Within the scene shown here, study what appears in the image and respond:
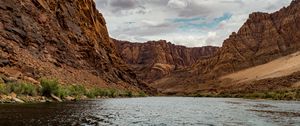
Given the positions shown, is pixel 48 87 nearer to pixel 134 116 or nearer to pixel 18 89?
pixel 18 89

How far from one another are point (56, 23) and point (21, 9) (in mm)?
18147

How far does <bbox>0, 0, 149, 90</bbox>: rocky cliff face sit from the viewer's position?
9931cm

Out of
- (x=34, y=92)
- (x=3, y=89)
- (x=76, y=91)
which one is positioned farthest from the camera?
(x=76, y=91)

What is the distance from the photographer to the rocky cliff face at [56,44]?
326ft

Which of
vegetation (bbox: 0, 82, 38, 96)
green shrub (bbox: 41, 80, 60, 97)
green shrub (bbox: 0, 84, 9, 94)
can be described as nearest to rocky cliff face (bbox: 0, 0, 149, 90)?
green shrub (bbox: 41, 80, 60, 97)

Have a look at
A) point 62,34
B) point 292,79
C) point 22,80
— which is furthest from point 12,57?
point 292,79

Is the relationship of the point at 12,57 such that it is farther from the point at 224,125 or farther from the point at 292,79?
the point at 292,79

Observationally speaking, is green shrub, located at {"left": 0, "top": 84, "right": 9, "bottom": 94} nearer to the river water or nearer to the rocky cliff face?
the river water

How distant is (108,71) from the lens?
160 metres

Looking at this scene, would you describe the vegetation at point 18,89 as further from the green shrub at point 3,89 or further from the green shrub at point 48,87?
the green shrub at point 48,87

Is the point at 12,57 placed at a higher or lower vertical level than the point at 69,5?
lower

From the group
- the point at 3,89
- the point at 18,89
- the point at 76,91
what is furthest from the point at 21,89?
the point at 76,91

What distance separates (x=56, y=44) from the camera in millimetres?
126812

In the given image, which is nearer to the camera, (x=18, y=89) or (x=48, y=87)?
(x=18, y=89)
